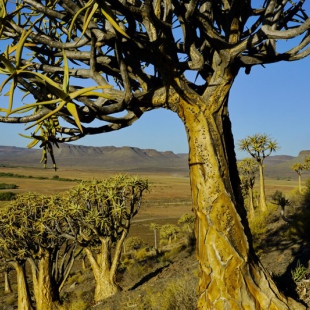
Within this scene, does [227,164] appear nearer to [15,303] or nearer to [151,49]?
[151,49]

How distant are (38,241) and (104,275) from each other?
2.78 meters

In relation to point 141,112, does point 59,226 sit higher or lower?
lower

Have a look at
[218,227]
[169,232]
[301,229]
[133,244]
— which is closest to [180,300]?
[218,227]

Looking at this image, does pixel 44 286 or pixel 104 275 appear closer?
pixel 44 286

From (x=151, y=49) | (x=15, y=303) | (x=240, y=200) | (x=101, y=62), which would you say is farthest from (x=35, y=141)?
(x=15, y=303)

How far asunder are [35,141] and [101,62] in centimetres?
125

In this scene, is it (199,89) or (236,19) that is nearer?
(236,19)

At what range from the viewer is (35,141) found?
13.5 ft

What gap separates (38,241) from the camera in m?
12.9

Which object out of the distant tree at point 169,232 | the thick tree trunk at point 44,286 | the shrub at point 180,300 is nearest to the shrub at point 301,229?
the shrub at point 180,300

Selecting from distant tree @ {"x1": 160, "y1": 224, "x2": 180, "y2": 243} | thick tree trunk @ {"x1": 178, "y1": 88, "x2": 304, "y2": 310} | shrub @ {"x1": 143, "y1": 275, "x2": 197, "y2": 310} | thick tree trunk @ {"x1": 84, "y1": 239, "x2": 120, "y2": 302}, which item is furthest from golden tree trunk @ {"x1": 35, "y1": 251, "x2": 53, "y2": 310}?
distant tree @ {"x1": 160, "y1": 224, "x2": 180, "y2": 243}

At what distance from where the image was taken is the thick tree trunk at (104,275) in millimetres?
12680

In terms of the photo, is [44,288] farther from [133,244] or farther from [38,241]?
[133,244]

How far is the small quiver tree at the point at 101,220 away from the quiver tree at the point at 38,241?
73 centimetres
